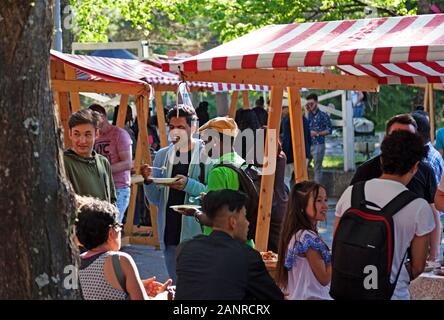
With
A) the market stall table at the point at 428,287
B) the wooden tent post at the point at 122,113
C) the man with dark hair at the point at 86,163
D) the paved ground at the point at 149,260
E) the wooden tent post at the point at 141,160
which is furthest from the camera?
the wooden tent post at the point at 122,113

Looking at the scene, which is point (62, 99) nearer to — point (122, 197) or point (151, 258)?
point (122, 197)

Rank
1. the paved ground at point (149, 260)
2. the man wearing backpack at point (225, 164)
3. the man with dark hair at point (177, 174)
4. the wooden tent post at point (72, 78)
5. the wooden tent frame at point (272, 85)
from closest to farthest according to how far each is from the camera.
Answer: the man wearing backpack at point (225, 164), the man with dark hair at point (177, 174), the wooden tent frame at point (272, 85), the wooden tent post at point (72, 78), the paved ground at point (149, 260)

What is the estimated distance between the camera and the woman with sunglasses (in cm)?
552

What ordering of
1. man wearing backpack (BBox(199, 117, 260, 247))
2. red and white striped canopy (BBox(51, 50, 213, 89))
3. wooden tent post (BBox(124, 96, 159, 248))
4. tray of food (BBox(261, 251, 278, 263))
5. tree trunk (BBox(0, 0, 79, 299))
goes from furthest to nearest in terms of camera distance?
wooden tent post (BBox(124, 96, 159, 248))
red and white striped canopy (BBox(51, 50, 213, 89))
tray of food (BBox(261, 251, 278, 263))
man wearing backpack (BBox(199, 117, 260, 247))
tree trunk (BBox(0, 0, 79, 299))

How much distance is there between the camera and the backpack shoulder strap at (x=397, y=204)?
17.6 feet

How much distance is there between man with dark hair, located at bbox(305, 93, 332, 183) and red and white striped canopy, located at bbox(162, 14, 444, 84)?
1068 centimetres

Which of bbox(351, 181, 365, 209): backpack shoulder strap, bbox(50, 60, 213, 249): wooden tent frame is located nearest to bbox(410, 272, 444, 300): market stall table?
bbox(351, 181, 365, 209): backpack shoulder strap

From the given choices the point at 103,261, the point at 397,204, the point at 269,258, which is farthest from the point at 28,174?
the point at 269,258

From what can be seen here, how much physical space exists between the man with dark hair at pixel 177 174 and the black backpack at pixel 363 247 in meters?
2.45

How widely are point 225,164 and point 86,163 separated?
1.20 m

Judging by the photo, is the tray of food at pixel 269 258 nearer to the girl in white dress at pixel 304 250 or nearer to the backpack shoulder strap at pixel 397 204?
the girl in white dress at pixel 304 250

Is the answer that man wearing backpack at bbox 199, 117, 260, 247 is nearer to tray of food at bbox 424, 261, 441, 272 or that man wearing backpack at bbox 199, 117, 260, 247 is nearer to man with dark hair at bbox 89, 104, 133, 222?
tray of food at bbox 424, 261, 441, 272

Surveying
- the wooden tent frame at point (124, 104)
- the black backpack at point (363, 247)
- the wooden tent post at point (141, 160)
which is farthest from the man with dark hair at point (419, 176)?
the wooden tent post at point (141, 160)

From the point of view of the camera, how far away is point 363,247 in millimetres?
5418
